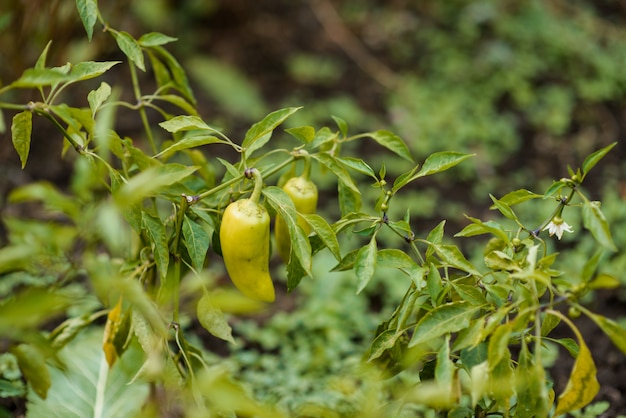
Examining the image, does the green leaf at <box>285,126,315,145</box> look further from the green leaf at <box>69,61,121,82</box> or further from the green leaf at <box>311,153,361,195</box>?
the green leaf at <box>69,61,121,82</box>

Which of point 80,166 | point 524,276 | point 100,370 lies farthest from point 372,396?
point 80,166

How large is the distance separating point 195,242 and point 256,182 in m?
0.15

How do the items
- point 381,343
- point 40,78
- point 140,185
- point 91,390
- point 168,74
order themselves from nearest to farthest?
1. point 140,185
2. point 40,78
3. point 381,343
4. point 168,74
5. point 91,390

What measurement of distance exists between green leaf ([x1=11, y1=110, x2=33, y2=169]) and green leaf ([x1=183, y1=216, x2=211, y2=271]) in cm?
27

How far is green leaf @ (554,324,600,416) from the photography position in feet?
3.09

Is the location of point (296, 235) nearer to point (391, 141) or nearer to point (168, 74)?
point (391, 141)

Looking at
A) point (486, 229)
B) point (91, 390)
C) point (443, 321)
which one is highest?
point (486, 229)

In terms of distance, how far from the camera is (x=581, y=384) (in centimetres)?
96

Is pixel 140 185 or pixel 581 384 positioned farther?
pixel 581 384

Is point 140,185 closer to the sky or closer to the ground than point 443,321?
closer to the sky

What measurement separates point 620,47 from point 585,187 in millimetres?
1122

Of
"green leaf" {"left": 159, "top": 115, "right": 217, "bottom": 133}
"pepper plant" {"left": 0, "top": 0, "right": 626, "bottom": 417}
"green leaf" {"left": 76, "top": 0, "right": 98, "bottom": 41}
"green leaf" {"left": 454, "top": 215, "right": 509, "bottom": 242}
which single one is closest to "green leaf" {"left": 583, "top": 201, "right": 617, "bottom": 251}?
"pepper plant" {"left": 0, "top": 0, "right": 626, "bottom": 417}

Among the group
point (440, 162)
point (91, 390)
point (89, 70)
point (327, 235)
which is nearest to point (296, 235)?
point (327, 235)

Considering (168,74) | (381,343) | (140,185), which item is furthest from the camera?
(168,74)
